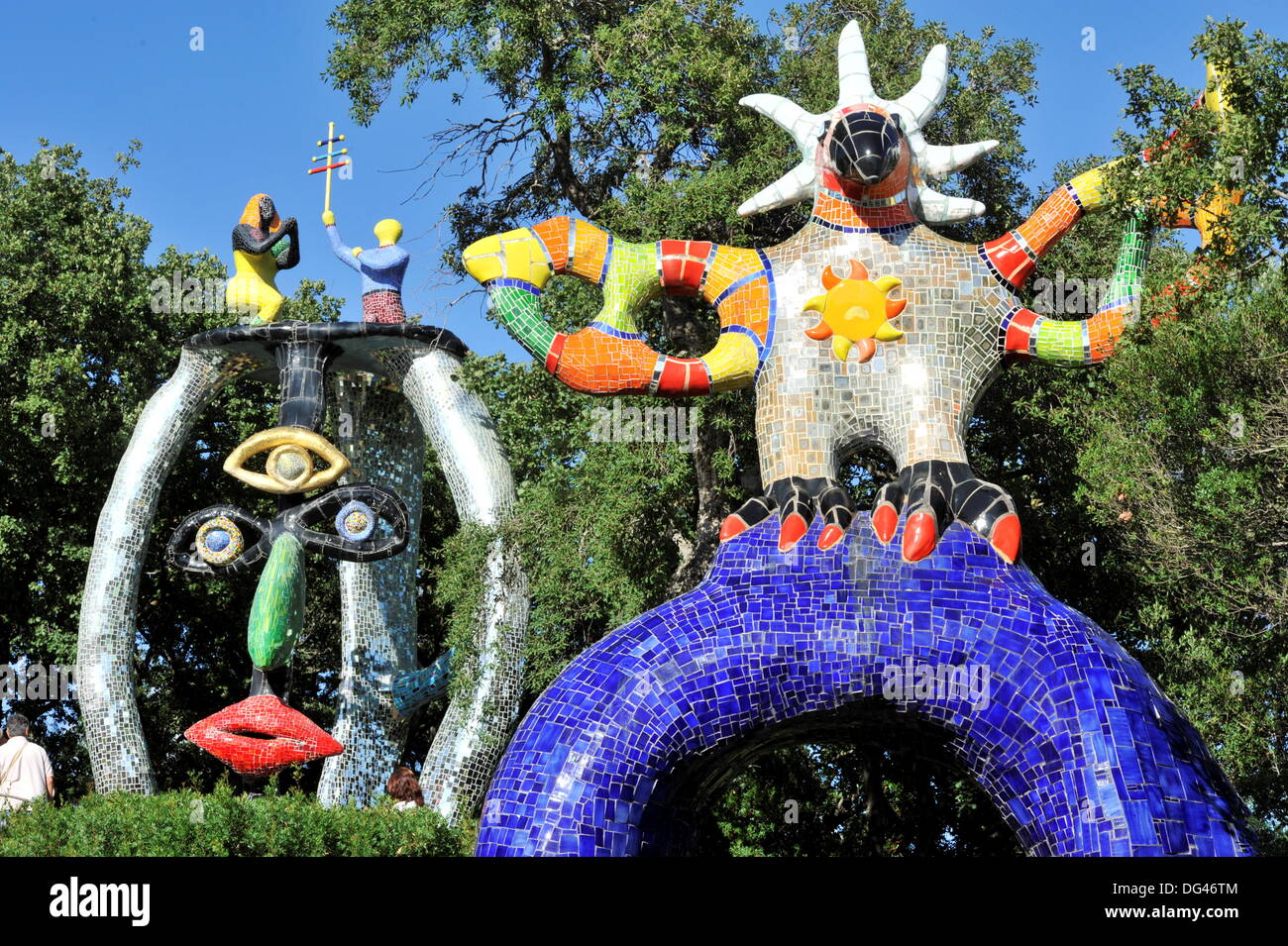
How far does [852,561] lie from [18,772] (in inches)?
239

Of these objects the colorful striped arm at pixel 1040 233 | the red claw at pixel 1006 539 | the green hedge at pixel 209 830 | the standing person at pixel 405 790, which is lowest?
the green hedge at pixel 209 830

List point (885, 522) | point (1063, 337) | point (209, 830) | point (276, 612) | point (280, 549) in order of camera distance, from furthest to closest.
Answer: point (280, 549) < point (276, 612) < point (209, 830) < point (1063, 337) < point (885, 522)

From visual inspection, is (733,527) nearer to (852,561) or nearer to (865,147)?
(852,561)

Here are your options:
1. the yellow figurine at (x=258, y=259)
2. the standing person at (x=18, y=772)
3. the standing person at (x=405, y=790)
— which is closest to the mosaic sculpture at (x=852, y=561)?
the standing person at (x=405, y=790)

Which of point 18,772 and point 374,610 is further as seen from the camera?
point 374,610

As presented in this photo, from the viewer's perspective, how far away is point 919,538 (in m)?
8.34

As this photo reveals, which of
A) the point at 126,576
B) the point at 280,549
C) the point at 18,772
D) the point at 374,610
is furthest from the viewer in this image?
the point at 374,610

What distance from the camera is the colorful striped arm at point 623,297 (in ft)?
30.1

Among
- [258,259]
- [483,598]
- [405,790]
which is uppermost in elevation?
[258,259]

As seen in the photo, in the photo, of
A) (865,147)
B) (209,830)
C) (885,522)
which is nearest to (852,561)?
(885,522)

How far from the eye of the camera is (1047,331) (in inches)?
363

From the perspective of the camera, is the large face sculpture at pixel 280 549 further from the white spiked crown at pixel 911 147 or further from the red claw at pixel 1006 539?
the red claw at pixel 1006 539
